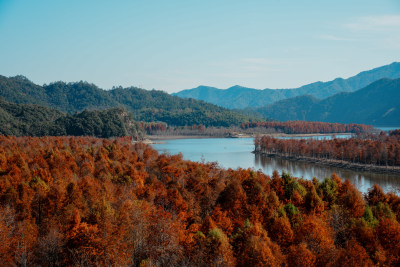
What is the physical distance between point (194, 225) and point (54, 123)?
86164mm

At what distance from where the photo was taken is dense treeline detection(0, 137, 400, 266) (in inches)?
627

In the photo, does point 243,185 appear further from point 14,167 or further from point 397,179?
point 397,179

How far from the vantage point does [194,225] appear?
20.5 metres

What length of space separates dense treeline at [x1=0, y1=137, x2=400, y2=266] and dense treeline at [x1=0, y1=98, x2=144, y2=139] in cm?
6043

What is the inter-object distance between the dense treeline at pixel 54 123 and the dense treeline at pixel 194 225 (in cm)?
6043

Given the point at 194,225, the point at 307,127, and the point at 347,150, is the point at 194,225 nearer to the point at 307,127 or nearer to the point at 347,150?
the point at 347,150

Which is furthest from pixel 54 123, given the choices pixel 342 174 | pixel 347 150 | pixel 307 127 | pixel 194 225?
pixel 307 127

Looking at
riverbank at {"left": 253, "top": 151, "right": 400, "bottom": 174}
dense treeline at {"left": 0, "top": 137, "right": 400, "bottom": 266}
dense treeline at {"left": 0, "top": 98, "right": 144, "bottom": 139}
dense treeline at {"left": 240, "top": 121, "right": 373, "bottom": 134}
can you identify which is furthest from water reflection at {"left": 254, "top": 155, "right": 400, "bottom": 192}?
dense treeline at {"left": 240, "top": 121, "right": 373, "bottom": 134}

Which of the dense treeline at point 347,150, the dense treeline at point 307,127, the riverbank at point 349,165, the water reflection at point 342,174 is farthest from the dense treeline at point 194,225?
the dense treeline at point 307,127

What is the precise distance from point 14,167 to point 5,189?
24.5 ft

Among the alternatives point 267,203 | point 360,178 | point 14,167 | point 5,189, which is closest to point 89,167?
point 14,167

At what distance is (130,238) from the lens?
57.6 ft

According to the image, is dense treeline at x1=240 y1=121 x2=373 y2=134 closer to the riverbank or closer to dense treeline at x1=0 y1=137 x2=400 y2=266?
the riverbank

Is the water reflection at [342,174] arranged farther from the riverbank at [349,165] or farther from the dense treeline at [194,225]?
the dense treeline at [194,225]
